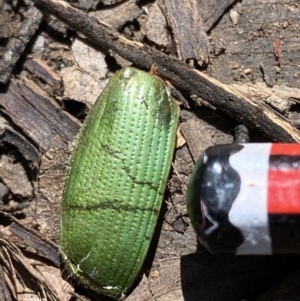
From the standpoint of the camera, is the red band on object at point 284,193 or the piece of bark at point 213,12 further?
the piece of bark at point 213,12

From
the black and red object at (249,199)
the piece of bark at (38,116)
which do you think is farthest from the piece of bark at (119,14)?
the black and red object at (249,199)

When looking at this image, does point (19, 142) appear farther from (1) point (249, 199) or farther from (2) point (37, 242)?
(1) point (249, 199)

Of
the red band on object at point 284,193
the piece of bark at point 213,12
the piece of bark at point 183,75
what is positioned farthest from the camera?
the piece of bark at point 213,12

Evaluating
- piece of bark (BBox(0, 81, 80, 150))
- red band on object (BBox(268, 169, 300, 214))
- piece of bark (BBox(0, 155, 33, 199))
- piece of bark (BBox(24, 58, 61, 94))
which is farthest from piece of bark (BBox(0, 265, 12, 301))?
red band on object (BBox(268, 169, 300, 214))

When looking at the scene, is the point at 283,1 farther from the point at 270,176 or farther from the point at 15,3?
the point at 15,3

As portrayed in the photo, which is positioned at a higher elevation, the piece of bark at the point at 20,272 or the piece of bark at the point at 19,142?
the piece of bark at the point at 19,142

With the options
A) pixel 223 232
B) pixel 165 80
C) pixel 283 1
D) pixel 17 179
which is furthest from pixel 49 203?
pixel 283 1

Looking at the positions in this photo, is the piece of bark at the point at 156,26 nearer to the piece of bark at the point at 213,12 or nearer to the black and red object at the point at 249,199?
the piece of bark at the point at 213,12

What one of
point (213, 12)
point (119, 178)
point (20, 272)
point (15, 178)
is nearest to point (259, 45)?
point (213, 12)
